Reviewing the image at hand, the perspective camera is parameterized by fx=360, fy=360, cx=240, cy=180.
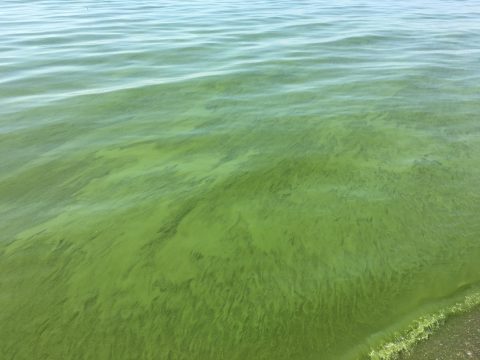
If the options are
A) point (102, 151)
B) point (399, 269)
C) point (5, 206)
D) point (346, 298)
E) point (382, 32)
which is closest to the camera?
A: point (346, 298)

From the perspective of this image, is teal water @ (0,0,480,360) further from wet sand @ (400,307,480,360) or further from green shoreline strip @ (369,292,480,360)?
wet sand @ (400,307,480,360)

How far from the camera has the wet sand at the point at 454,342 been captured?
1692 millimetres

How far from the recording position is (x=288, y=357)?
72.2 inches

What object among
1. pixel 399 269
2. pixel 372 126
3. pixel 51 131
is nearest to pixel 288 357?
pixel 399 269

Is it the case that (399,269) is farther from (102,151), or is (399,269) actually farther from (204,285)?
(102,151)

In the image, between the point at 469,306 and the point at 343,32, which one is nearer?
the point at 469,306

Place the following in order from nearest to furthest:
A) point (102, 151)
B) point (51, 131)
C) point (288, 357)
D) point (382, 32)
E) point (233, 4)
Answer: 1. point (288, 357)
2. point (102, 151)
3. point (51, 131)
4. point (382, 32)
5. point (233, 4)

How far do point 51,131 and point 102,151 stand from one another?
905mm

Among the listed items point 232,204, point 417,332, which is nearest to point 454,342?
point 417,332

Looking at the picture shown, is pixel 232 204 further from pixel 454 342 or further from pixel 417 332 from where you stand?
pixel 454 342

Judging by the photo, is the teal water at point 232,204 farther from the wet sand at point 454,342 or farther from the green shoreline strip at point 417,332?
the wet sand at point 454,342

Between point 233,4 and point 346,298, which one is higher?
point 233,4

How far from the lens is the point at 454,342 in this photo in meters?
1.76

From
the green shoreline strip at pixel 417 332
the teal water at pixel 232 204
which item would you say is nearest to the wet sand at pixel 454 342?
the green shoreline strip at pixel 417 332
